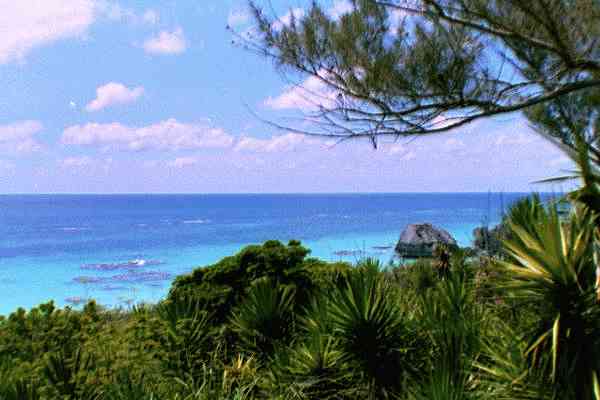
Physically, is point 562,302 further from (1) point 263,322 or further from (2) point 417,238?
(2) point 417,238

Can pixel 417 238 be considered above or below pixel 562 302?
below

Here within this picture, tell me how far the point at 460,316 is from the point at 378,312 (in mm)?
723

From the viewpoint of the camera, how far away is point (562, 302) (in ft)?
12.3

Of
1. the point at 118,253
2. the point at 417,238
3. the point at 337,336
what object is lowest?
the point at 118,253

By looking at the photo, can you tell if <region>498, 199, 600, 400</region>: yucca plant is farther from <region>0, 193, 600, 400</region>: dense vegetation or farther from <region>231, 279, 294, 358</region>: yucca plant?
<region>231, 279, 294, 358</region>: yucca plant

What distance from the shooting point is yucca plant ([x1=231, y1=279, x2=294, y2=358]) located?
6715mm

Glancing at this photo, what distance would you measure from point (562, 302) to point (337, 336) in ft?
7.78

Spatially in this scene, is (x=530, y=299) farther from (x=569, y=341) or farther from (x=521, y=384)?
(x=521, y=384)

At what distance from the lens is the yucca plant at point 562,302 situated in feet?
12.1

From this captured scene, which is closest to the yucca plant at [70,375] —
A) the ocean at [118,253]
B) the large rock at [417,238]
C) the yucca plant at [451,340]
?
the yucca plant at [451,340]

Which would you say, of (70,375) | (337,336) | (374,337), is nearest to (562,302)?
(374,337)

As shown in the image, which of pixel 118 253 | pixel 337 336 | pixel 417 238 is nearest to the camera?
pixel 337 336

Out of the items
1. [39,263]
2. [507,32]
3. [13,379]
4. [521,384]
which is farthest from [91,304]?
[39,263]

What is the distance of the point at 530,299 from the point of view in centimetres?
392
